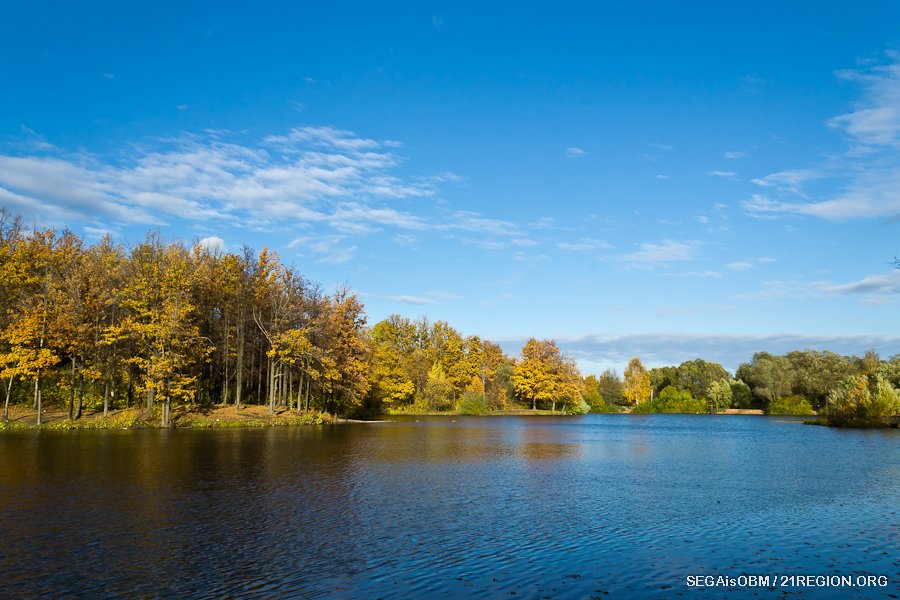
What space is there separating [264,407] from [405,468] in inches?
1694

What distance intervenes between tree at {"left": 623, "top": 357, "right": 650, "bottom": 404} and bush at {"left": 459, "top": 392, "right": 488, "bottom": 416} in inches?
2567

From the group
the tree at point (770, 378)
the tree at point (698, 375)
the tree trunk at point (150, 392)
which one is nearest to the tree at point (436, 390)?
the tree trunk at point (150, 392)

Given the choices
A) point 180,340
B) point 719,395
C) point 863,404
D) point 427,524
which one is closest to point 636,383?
point 719,395

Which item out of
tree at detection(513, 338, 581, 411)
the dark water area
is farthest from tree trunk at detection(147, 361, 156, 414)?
tree at detection(513, 338, 581, 411)

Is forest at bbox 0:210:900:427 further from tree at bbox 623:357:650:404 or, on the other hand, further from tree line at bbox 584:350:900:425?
tree at bbox 623:357:650:404

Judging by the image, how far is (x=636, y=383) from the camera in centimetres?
17725

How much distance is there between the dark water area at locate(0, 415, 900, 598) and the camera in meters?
14.4

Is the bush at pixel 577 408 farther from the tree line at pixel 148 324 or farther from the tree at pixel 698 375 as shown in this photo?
the tree line at pixel 148 324

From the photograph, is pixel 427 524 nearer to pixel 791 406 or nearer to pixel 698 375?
pixel 791 406

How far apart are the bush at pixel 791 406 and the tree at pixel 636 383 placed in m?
50.0

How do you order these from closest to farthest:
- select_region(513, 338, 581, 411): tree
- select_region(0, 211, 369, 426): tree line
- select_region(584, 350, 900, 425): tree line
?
select_region(0, 211, 369, 426): tree line
select_region(584, 350, 900, 425): tree line
select_region(513, 338, 581, 411): tree

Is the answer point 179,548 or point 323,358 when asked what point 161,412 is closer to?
point 323,358

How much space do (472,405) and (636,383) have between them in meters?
76.6

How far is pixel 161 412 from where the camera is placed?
6297 cm
